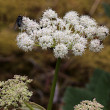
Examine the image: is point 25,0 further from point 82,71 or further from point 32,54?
point 82,71

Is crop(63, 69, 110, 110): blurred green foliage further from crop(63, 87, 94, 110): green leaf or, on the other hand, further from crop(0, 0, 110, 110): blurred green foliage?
crop(0, 0, 110, 110): blurred green foliage

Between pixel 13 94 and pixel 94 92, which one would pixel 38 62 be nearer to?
pixel 94 92

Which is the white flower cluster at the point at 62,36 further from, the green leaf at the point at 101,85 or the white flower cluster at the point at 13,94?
the green leaf at the point at 101,85

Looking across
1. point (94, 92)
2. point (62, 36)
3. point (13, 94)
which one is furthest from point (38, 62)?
point (13, 94)

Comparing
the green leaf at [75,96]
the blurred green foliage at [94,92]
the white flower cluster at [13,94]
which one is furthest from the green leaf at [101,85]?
the white flower cluster at [13,94]

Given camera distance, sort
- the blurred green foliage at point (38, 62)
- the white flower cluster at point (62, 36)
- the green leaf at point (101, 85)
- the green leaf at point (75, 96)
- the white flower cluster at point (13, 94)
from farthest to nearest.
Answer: the blurred green foliage at point (38, 62)
the green leaf at point (101, 85)
the green leaf at point (75, 96)
the white flower cluster at point (62, 36)
the white flower cluster at point (13, 94)

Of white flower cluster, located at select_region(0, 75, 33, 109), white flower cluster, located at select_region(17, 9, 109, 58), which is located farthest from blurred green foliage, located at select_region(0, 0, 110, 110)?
white flower cluster, located at select_region(0, 75, 33, 109)
